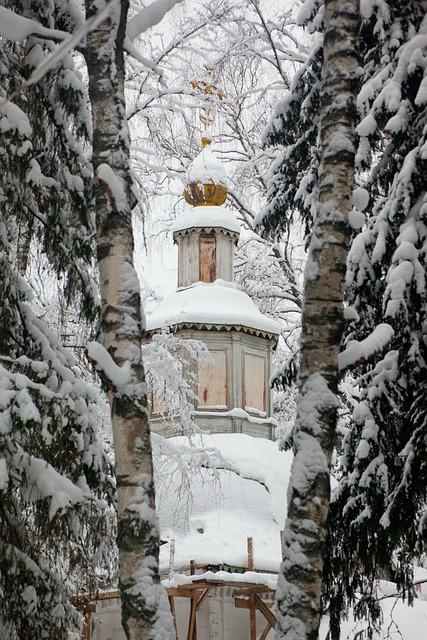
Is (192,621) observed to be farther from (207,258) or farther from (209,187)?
(209,187)

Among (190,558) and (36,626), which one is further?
(190,558)

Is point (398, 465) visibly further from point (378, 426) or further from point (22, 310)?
point (22, 310)

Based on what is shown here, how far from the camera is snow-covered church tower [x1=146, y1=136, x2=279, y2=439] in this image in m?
17.9

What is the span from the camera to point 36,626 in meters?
5.48

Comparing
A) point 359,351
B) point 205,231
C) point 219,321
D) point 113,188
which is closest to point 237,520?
point 219,321

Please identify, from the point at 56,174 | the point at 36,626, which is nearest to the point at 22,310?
the point at 56,174

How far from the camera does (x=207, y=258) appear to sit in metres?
19.2

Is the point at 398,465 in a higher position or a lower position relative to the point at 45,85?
lower

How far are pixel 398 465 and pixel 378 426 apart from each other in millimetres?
274

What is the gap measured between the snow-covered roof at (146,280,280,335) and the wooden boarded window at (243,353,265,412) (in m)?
0.65

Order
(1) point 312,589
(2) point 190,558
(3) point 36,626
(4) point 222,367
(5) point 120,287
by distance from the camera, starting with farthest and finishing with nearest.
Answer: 1. (4) point 222,367
2. (2) point 190,558
3. (3) point 36,626
4. (5) point 120,287
5. (1) point 312,589

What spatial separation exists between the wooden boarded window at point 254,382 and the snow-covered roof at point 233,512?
5.64ft

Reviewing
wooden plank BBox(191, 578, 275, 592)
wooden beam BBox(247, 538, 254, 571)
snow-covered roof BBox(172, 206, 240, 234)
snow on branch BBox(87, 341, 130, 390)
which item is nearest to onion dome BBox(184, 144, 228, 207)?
snow-covered roof BBox(172, 206, 240, 234)

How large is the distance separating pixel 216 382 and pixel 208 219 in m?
3.30
